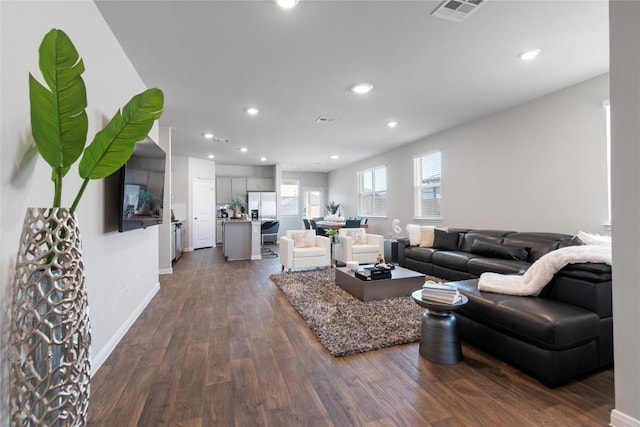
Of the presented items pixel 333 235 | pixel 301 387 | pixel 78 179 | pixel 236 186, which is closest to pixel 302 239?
pixel 333 235

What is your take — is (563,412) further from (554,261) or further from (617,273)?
(554,261)

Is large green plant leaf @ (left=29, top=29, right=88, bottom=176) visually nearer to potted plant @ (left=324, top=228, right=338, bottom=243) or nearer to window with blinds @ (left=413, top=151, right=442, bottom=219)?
potted plant @ (left=324, top=228, right=338, bottom=243)

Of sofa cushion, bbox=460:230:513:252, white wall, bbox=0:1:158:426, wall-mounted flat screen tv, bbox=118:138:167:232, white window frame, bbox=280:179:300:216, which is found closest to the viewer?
white wall, bbox=0:1:158:426

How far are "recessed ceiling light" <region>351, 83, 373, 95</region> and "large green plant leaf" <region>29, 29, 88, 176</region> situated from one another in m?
2.83

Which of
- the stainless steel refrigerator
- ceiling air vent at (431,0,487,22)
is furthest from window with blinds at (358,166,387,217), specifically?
ceiling air vent at (431,0,487,22)

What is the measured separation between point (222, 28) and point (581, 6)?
2734mm

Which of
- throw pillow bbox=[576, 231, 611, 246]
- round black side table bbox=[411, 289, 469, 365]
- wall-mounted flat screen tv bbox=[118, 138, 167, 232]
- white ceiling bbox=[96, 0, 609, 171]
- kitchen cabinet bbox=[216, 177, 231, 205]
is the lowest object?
round black side table bbox=[411, 289, 469, 365]

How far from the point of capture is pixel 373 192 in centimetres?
830

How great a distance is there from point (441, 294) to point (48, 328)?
218cm

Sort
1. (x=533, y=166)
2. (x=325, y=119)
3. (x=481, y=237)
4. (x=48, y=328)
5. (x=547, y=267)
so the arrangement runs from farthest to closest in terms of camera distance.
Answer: (x=325, y=119), (x=481, y=237), (x=533, y=166), (x=547, y=267), (x=48, y=328)

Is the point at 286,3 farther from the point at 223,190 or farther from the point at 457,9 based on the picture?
the point at 223,190

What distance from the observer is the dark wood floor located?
1565mm

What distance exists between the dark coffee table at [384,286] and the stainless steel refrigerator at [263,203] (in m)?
6.24

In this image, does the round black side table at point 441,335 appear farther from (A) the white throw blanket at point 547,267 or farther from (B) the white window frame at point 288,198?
(B) the white window frame at point 288,198
